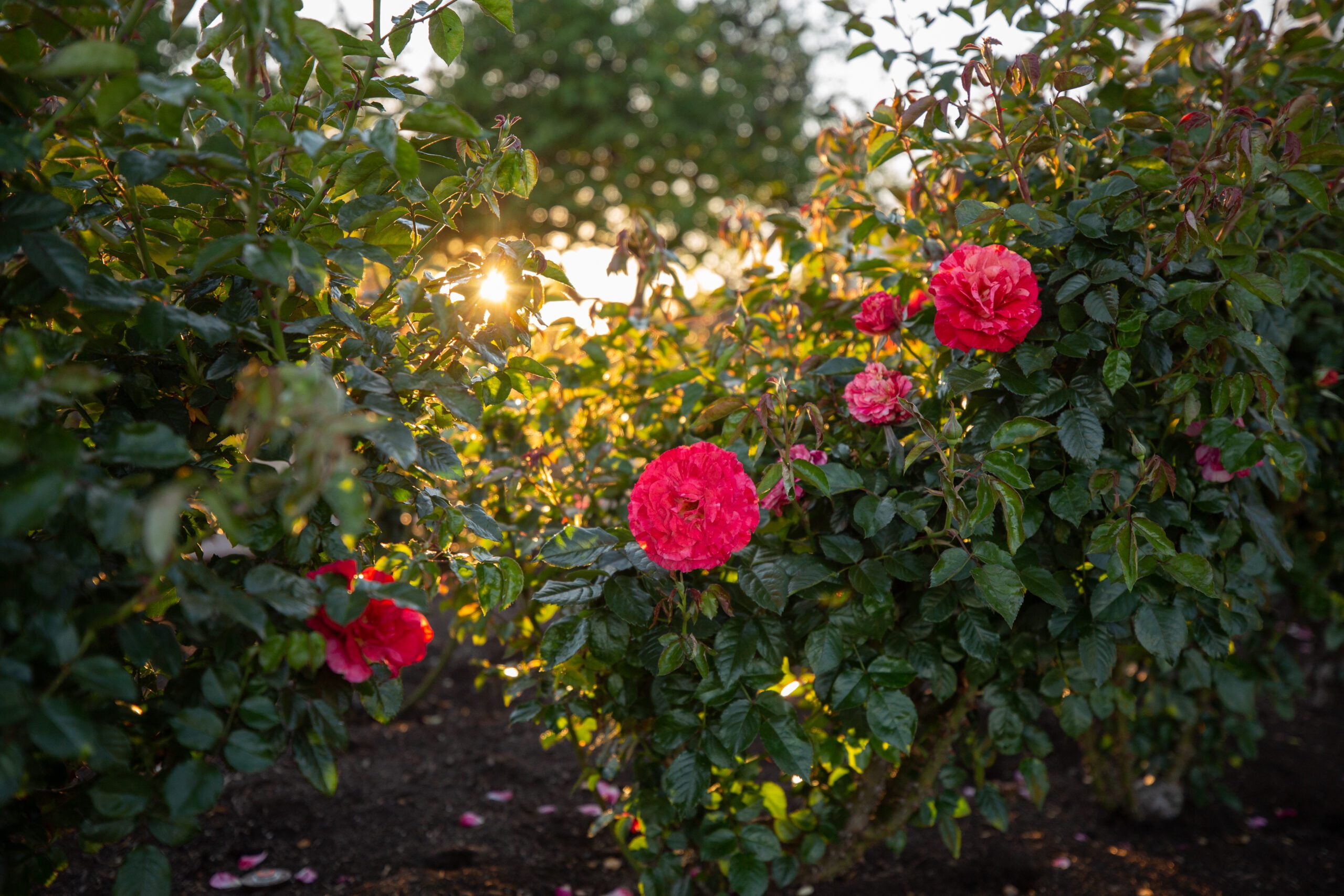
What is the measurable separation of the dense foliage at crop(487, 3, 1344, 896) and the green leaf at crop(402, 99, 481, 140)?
1.73ft

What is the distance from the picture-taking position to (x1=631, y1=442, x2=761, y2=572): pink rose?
1.08 m

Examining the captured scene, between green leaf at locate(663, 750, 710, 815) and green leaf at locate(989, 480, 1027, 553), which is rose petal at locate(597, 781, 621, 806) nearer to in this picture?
green leaf at locate(663, 750, 710, 815)

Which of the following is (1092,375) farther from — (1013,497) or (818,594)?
(818,594)

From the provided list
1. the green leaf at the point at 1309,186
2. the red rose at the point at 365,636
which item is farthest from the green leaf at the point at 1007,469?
the red rose at the point at 365,636

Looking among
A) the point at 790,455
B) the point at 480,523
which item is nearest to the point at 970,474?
the point at 790,455

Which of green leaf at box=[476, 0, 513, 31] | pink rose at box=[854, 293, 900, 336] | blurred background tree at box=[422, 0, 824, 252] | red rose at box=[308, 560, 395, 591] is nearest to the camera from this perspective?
red rose at box=[308, 560, 395, 591]

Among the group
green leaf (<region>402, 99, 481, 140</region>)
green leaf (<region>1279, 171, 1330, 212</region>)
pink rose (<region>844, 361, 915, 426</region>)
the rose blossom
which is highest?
green leaf (<region>402, 99, 481, 140</region>)

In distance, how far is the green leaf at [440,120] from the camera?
893 mm

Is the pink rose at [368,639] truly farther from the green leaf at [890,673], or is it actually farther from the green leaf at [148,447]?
the green leaf at [890,673]

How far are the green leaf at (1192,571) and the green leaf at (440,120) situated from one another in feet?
3.85

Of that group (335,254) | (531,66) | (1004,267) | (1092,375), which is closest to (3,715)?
(335,254)

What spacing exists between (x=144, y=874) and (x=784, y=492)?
0.96 metres

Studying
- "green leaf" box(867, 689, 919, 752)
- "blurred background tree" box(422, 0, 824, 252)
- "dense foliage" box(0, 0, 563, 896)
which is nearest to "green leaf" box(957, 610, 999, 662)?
"green leaf" box(867, 689, 919, 752)

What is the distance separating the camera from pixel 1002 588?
116 centimetres
